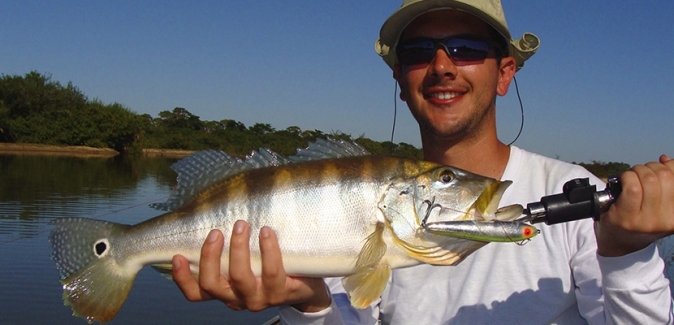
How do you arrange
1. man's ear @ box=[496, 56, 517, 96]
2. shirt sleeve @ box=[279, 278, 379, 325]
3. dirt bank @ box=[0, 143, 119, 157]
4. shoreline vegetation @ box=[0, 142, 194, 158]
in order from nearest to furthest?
shirt sleeve @ box=[279, 278, 379, 325] → man's ear @ box=[496, 56, 517, 96] → dirt bank @ box=[0, 143, 119, 157] → shoreline vegetation @ box=[0, 142, 194, 158]

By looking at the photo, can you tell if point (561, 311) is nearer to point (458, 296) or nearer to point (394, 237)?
point (458, 296)

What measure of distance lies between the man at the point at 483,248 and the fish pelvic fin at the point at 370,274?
1.26 ft

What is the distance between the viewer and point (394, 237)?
9.18 feet

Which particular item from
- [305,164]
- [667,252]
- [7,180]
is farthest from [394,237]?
[7,180]

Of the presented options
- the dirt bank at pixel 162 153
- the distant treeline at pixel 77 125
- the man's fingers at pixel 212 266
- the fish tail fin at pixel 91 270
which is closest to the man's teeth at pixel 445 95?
the man's fingers at pixel 212 266

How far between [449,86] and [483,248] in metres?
1.12

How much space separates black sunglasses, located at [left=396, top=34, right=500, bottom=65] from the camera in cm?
386

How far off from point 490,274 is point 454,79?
133cm

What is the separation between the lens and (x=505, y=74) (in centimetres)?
438

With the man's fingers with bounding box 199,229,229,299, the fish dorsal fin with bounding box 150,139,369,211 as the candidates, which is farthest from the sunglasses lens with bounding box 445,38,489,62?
the man's fingers with bounding box 199,229,229,299

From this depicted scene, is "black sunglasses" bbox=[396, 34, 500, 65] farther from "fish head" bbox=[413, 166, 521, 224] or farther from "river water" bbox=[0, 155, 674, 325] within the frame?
"river water" bbox=[0, 155, 674, 325]

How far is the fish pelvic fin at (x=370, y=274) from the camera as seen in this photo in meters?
2.78

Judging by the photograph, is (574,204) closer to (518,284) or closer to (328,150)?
(518,284)

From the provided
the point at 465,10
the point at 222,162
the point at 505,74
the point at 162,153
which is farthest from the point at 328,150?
the point at 162,153
